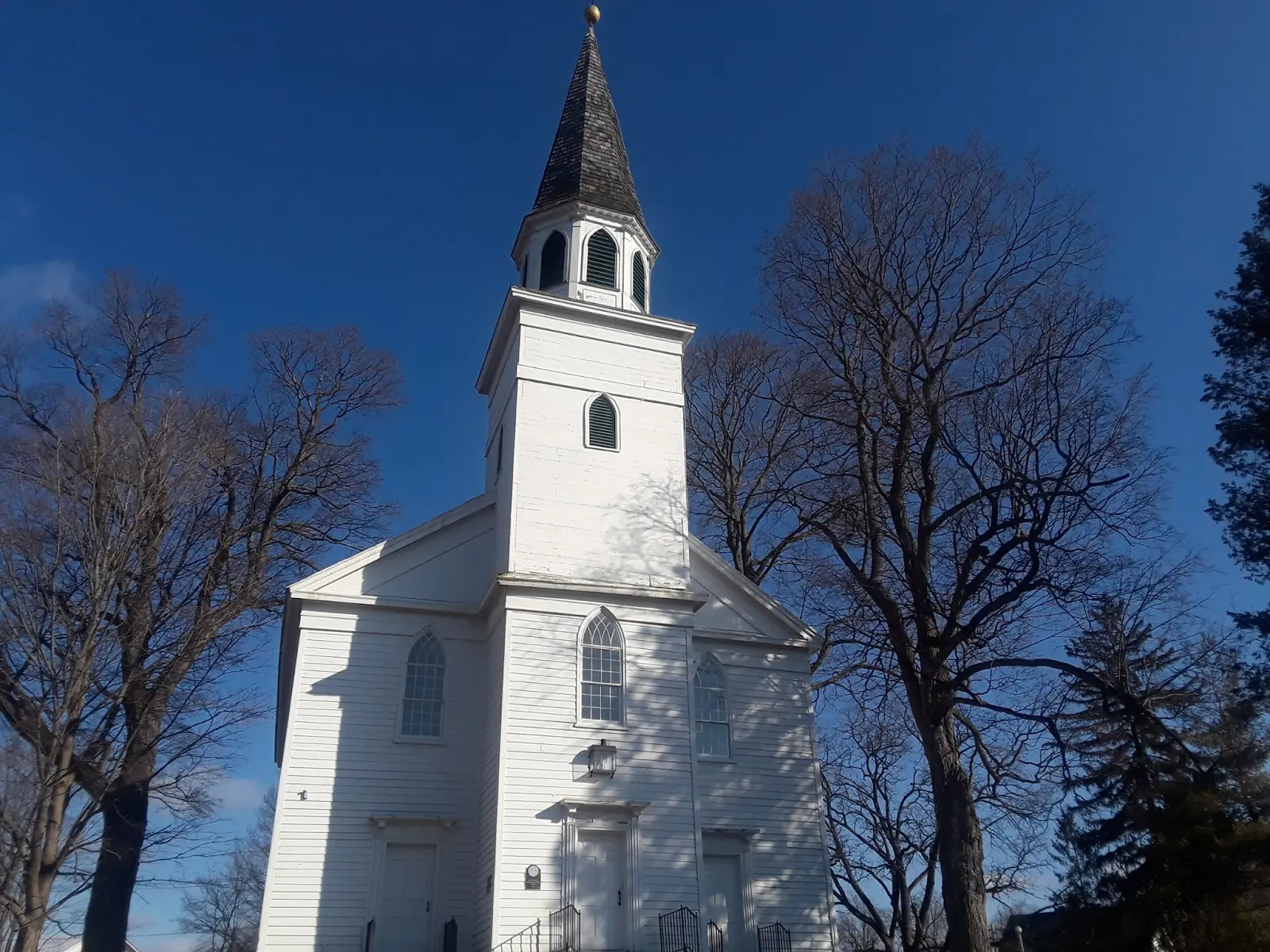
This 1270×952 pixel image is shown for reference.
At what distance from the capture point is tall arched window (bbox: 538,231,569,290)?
20.7 meters

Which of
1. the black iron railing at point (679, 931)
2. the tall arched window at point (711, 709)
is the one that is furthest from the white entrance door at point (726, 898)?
the tall arched window at point (711, 709)

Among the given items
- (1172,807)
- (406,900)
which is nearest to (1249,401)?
(1172,807)

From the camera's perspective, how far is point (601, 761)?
1564 cm

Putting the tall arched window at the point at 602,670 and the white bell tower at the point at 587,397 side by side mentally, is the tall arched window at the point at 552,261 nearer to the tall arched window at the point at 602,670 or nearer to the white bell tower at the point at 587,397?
the white bell tower at the point at 587,397

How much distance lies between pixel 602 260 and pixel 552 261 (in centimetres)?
106

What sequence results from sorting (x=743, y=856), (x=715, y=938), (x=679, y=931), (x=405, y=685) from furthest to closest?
1. (x=405, y=685)
2. (x=743, y=856)
3. (x=715, y=938)
4. (x=679, y=931)

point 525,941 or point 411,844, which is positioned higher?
point 411,844

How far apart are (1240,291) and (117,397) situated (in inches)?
894

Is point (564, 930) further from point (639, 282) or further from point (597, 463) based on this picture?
point (639, 282)

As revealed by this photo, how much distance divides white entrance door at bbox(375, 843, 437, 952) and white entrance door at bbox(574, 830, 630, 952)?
2.75 metres

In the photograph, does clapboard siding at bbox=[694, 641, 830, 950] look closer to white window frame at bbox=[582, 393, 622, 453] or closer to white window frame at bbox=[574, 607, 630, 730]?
white window frame at bbox=[574, 607, 630, 730]

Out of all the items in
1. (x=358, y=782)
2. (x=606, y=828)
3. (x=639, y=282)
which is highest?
(x=639, y=282)

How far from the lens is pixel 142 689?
60.2ft

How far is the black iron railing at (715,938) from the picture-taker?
1536 cm
